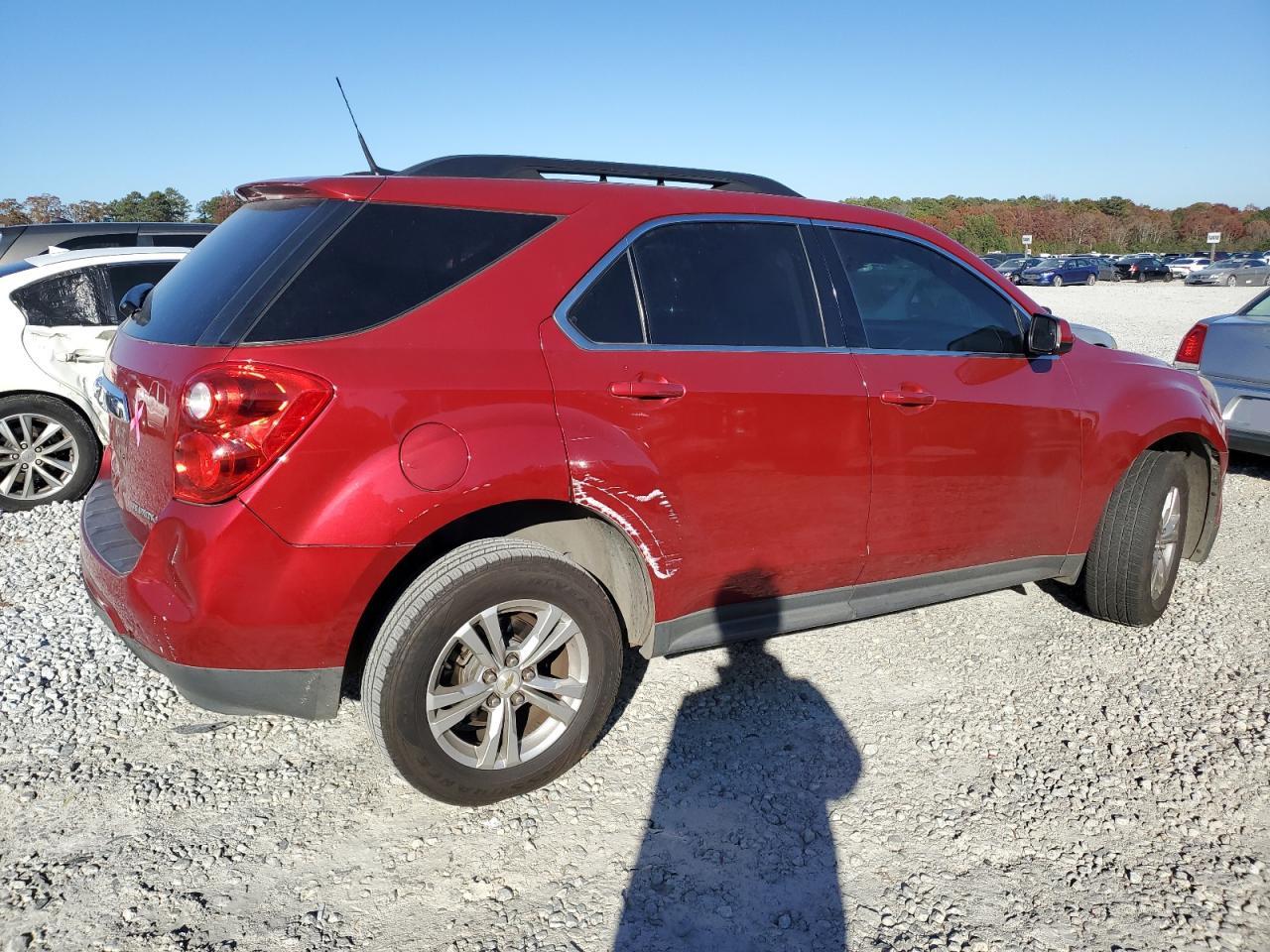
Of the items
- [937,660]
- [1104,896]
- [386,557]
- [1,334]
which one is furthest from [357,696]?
[1,334]

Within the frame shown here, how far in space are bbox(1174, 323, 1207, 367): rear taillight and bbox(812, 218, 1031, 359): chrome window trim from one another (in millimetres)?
4024

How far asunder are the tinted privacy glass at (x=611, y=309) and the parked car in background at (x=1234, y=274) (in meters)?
46.1

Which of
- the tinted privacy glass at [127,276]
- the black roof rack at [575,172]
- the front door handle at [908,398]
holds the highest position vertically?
the black roof rack at [575,172]

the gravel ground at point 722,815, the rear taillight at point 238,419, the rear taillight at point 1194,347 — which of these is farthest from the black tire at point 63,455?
the rear taillight at point 1194,347

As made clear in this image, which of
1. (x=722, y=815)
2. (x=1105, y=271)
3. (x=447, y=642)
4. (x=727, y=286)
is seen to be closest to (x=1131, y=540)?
(x=727, y=286)

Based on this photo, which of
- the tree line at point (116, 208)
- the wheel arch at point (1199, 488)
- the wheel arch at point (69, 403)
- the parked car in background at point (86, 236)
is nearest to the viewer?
the wheel arch at point (1199, 488)

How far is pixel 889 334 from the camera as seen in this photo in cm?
354

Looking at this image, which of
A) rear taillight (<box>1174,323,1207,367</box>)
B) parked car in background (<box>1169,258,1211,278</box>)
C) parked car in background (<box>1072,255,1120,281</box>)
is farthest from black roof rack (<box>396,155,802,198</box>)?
parked car in background (<box>1169,258,1211,278</box>)

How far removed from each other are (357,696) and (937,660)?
2.41 meters

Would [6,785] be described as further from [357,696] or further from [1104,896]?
[1104,896]

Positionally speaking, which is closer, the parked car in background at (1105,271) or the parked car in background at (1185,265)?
the parked car in background at (1105,271)

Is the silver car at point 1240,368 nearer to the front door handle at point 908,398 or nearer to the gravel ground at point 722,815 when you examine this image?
the gravel ground at point 722,815

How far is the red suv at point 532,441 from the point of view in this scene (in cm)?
247

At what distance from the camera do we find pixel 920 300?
3713 mm
